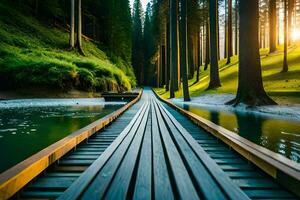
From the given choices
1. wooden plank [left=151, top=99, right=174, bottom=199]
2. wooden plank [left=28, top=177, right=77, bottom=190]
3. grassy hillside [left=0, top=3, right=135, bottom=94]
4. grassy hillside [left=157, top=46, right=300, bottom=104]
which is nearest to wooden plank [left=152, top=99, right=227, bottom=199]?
wooden plank [left=151, top=99, right=174, bottom=199]

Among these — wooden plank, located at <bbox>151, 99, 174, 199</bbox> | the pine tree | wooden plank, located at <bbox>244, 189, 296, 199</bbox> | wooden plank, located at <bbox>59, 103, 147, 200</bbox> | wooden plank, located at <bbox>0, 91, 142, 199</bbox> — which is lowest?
wooden plank, located at <bbox>244, 189, 296, 199</bbox>

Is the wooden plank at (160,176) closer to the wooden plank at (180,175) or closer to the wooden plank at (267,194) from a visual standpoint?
the wooden plank at (180,175)

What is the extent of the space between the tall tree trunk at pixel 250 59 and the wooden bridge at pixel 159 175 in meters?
9.82

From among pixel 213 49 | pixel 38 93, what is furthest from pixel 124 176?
pixel 38 93

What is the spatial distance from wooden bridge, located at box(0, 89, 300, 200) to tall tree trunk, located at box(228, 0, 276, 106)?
982 centimetres

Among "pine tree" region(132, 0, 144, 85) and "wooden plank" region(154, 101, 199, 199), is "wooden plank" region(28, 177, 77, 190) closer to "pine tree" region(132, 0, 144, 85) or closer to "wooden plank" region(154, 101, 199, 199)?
"wooden plank" region(154, 101, 199, 199)

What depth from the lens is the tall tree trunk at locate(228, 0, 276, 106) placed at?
14.8 meters

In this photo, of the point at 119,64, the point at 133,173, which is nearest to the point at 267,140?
the point at 133,173

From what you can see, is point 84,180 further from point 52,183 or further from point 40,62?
point 40,62

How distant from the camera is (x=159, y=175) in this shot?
12.4 feet

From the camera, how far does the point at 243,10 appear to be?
15133 millimetres

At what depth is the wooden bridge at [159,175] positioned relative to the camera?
3154 mm

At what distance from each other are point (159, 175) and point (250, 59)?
1250 centimetres

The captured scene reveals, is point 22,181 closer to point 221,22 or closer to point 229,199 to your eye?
point 229,199
